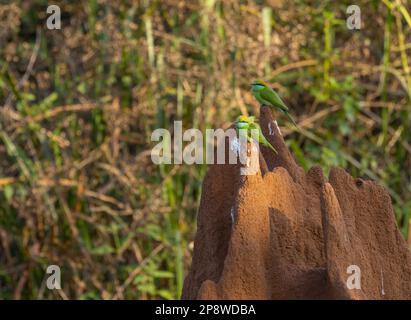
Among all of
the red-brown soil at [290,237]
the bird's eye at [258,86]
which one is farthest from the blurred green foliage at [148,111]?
the red-brown soil at [290,237]

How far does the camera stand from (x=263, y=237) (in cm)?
345

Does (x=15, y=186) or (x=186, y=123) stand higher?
(x=186, y=123)

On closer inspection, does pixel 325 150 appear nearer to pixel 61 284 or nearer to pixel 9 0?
pixel 61 284

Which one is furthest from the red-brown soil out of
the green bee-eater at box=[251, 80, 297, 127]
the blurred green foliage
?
the blurred green foliage

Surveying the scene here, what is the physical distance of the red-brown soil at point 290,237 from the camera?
332 cm

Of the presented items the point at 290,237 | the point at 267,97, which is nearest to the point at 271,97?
the point at 267,97

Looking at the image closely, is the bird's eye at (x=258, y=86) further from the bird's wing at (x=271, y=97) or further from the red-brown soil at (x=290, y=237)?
the red-brown soil at (x=290, y=237)

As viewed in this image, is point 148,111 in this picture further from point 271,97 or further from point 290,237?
point 290,237

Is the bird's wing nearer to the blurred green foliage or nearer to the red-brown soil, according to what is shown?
the red-brown soil

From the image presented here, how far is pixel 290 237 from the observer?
353cm

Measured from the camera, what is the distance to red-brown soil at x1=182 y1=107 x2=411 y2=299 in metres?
3.32
